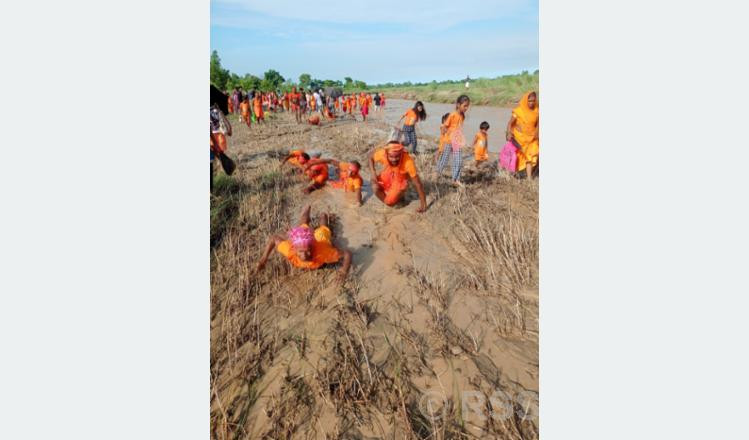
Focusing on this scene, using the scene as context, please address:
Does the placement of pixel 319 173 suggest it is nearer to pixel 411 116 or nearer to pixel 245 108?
pixel 411 116

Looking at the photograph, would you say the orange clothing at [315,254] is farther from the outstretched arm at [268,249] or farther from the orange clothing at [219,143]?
the orange clothing at [219,143]

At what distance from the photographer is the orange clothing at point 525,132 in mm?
4746

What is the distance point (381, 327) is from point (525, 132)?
142 inches

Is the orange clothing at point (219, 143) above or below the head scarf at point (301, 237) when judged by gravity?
above

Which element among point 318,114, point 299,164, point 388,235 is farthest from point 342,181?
point 318,114

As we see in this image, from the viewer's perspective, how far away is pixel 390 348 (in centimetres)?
231

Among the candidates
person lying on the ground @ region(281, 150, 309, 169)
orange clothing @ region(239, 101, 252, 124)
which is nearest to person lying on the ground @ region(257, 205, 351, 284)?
person lying on the ground @ region(281, 150, 309, 169)

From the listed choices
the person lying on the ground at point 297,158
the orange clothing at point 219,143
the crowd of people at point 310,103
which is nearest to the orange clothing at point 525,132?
the person lying on the ground at point 297,158

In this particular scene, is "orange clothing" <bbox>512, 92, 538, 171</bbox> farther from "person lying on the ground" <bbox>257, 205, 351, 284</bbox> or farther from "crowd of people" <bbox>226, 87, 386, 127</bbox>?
"crowd of people" <bbox>226, 87, 386, 127</bbox>

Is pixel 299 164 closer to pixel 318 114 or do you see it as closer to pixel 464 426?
pixel 464 426

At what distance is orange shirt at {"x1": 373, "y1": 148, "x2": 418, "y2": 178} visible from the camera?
3.88 meters

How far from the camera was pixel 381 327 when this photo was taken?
8.18ft

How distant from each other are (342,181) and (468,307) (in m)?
2.46

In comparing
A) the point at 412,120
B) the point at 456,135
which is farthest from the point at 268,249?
the point at 412,120
